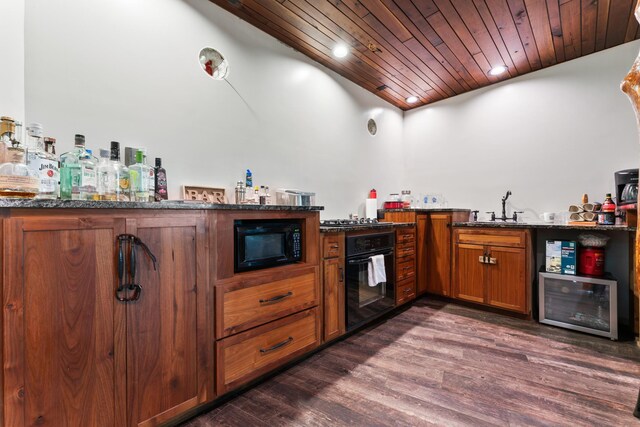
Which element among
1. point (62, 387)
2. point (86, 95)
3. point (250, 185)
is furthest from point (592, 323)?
point (86, 95)

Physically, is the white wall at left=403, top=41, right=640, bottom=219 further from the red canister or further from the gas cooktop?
the gas cooktop

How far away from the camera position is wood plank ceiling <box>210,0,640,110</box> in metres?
2.16

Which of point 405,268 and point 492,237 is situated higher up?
point 492,237

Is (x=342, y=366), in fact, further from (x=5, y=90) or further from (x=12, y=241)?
(x=5, y=90)

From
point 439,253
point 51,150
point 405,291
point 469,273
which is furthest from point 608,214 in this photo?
point 51,150

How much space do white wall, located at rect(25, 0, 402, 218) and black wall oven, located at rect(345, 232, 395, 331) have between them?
0.74 metres

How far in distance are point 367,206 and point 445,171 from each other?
1.30 m

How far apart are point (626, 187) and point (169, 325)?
368cm

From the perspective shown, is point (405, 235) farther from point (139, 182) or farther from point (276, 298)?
point (139, 182)

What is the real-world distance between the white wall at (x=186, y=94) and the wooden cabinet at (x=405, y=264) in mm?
771

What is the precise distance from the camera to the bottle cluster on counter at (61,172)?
41.3 inches

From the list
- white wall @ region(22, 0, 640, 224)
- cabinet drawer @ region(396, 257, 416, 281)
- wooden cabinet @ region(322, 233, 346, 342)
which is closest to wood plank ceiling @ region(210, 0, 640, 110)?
white wall @ region(22, 0, 640, 224)

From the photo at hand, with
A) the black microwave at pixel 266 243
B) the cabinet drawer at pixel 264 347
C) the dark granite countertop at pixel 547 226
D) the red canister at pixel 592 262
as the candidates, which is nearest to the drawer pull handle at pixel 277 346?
the cabinet drawer at pixel 264 347

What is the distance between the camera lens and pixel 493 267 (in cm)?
299
